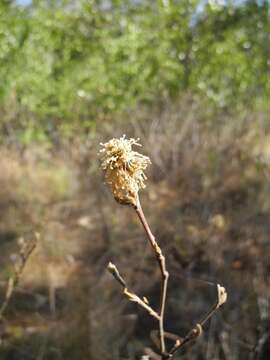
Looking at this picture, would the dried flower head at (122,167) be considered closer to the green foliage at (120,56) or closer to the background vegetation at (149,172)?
the background vegetation at (149,172)

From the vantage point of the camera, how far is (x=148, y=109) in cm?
673

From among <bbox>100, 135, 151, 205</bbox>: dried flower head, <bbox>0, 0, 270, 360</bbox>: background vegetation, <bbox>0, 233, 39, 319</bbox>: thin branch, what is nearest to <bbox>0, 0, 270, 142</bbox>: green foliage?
<bbox>0, 0, 270, 360</bbox>: background vegetation

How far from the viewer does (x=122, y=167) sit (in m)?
0.99

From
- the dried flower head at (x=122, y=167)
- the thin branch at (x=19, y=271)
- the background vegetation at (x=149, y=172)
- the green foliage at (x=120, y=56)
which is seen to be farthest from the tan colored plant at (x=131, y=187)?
the green foliage at (x=120, y=56)

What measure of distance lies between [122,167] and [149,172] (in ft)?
15.4

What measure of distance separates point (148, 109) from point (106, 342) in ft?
11.9

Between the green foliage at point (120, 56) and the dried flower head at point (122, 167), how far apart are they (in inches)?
243

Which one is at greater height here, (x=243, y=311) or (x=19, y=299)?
(x=19, y=299)

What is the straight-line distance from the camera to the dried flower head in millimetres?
961

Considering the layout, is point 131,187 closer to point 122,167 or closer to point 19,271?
point 122,167

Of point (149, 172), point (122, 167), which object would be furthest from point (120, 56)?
point (122, 167)

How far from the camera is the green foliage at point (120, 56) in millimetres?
7520

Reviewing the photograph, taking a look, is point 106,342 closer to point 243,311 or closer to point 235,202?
point 243,311

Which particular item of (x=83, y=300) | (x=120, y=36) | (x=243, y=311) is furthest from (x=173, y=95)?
(x=243, y=311)
